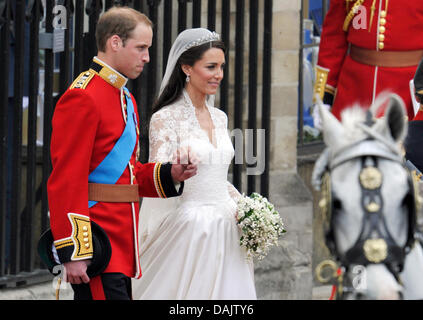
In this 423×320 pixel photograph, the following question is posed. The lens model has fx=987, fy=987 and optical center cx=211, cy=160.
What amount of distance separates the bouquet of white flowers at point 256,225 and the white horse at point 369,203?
2265mm

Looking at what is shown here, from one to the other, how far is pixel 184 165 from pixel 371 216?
1878 millimetres

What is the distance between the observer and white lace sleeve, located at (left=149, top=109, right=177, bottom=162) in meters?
4.57

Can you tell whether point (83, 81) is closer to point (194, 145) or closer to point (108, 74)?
point (108, 74)

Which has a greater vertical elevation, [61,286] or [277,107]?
[277,107]

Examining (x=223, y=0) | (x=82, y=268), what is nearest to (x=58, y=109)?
(x=82, y=268)

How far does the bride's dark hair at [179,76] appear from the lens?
16.1 ft

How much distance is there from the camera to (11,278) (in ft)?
18.7

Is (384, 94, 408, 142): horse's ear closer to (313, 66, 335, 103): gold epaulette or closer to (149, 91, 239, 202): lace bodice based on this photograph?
(149, 91, 239, 202): lace bodice

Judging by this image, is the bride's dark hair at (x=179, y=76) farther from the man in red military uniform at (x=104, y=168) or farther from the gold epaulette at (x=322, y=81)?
the gold epaulette at (x=322, y=81)

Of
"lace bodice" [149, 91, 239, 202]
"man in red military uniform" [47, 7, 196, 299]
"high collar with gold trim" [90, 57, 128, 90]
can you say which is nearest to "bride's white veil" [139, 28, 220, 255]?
"lace bodice" [149, 91, 239, 202]

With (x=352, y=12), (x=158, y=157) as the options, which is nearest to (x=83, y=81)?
(x=158, y=157)

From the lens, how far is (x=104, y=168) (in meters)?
3.92
